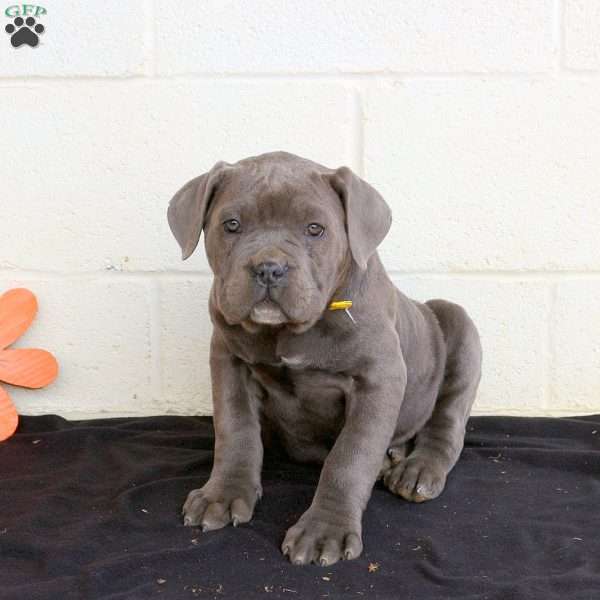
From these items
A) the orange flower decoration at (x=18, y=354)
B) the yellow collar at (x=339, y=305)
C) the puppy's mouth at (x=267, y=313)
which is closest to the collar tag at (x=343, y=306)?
the yellow collar at (x=339, y=305)

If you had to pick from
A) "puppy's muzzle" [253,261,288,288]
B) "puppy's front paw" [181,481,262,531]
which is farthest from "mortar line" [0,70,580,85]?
"puppy's front paw" [181,481,262,531]

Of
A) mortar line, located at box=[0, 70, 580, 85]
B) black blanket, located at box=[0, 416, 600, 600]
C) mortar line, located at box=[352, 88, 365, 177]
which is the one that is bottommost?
black blanket, located at box=[0, 416, 600, 600]

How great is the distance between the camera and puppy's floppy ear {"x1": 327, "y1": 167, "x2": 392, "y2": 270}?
3277 millimetres

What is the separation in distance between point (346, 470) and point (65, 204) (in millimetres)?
2184

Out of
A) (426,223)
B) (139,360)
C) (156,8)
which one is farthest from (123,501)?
(156,8)

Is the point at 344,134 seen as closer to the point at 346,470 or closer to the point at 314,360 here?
the point at 314,360

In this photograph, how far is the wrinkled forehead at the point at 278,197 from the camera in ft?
10.4

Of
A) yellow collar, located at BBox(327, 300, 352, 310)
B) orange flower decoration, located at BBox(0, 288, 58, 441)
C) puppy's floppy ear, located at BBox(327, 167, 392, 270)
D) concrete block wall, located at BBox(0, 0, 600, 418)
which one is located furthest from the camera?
orange flower decoration, located at BBox(0, 288, 58, 441)

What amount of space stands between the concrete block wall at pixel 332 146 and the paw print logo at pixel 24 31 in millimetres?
36

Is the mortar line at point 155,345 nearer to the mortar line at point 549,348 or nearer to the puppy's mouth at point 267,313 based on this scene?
the puppy's mouth at point 267,313

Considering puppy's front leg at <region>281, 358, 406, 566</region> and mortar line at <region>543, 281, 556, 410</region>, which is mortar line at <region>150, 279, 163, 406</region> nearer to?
puppy's front leg at <region>281, 358, 406, 566</region>

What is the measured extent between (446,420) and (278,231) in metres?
1.35

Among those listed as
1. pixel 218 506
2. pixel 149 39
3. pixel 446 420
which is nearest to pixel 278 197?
pixel 218 506

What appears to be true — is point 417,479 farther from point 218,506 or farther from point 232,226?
point 232,226
